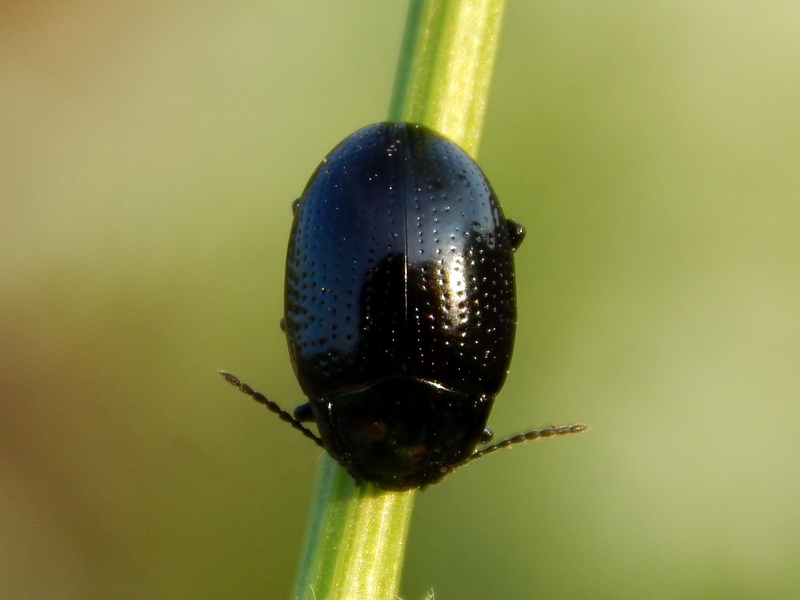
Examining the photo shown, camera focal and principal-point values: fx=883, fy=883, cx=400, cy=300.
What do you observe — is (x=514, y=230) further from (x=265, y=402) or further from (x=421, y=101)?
(x=265, y=402)

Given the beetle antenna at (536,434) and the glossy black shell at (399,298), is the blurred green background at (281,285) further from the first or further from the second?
the glossy black shell at (399,298)

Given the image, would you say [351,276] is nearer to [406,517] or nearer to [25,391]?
[406,517]

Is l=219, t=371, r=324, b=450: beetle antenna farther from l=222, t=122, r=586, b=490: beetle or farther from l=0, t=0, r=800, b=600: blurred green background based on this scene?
l=0, t=0, r=800, b=600: blurred green background

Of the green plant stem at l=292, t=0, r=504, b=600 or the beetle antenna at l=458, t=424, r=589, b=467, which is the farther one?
the beetle antenna at l=458, t=424, r=589, b=467

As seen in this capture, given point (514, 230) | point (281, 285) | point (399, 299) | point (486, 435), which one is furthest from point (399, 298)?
point (281, 285)

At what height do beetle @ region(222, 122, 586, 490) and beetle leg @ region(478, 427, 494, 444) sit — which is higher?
beetle @ region(222, 122, 586, 490)

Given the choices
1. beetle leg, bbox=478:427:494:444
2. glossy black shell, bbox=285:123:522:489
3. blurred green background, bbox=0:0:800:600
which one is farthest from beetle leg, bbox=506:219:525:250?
blurred green background, bbox=0:0:800:600

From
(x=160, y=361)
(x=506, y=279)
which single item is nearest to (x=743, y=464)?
(x=506, y=279)
